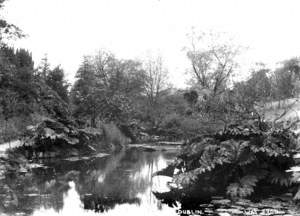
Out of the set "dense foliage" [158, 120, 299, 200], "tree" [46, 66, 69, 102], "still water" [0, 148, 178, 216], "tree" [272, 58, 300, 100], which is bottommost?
"still water" [0, 148, 178, 216]

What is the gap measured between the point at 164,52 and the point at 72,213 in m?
30.3

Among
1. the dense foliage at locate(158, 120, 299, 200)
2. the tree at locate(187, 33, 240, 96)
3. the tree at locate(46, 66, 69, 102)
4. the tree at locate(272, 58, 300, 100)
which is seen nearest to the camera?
the dense foliage at locate(158, 120, 299, 200)

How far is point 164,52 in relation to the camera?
34.9 metres

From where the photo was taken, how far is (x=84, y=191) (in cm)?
727

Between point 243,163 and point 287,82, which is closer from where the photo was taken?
point 243,163

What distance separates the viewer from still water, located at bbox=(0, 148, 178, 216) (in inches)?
221

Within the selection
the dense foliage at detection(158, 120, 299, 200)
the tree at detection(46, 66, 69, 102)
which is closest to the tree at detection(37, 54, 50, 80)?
the tree at detection(46, 66, 69, 102)

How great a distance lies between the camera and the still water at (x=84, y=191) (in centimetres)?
561

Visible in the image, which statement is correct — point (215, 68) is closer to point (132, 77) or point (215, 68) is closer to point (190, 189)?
point (132, 77)

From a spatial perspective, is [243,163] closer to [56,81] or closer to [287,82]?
[287,82]

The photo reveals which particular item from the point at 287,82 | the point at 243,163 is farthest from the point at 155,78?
the point at 243,163

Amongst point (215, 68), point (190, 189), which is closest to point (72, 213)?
point (190, 189)

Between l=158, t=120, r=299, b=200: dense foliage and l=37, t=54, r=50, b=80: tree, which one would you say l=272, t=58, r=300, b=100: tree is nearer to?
l=158, t=120, r=299, b=200: dense foliage

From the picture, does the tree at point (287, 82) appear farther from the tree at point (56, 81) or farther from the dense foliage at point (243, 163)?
the tree at point (56, 81)
